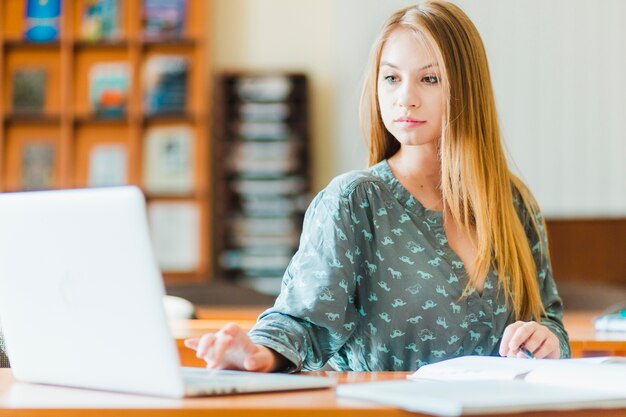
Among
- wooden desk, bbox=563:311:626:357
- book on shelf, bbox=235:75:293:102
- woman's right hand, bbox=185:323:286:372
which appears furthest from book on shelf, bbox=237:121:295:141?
woman's right hand, bbox=185:323:286:372

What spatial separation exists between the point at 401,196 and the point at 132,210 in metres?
0.79

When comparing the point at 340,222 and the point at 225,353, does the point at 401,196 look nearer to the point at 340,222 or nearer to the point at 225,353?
the point at 340,222

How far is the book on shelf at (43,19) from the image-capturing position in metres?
6.30

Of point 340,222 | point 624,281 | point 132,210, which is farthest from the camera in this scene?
point 624,281

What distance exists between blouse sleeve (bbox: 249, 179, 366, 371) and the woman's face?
0.16 m

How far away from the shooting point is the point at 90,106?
20.7ft

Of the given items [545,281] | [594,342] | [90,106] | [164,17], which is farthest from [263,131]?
[545,281]

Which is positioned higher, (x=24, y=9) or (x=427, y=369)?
(x=24, y=9)

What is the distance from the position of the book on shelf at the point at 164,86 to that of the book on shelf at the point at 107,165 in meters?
0.32

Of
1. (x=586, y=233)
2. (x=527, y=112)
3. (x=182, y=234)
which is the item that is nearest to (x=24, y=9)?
(x=182, y=234)

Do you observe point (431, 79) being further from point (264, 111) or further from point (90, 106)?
A: point (90, 106)

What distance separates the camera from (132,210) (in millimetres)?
1087

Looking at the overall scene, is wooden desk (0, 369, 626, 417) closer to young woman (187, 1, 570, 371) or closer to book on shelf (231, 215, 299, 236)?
young woman (187, 1, 570, 371)

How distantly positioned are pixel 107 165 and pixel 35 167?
0.43 m
